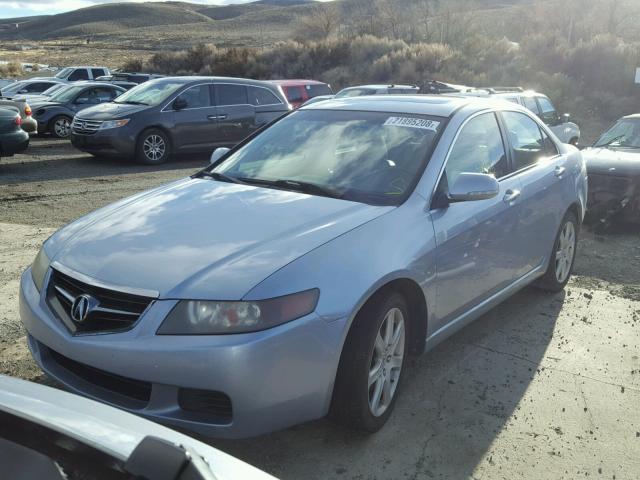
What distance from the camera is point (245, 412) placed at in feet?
9.04

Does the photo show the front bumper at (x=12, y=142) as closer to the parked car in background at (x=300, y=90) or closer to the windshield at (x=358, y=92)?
the windshield at (x=358, y=92)

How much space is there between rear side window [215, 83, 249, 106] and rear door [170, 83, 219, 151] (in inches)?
8.3

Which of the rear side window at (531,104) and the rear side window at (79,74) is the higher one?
the rear side window at (79,74)

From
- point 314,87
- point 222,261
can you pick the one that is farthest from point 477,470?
point 314,87

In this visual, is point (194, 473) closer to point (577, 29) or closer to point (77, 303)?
point (77, 303)

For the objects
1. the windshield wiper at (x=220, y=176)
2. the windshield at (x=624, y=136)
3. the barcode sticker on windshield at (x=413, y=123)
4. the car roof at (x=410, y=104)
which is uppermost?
the car roof at (x=410, y=104)

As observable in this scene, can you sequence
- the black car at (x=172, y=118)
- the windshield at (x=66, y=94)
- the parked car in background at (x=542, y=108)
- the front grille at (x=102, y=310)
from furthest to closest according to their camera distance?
the windshield at (x=66, y=94), the black car at (x=172, y=118), the parked car in background at (x=542, y=108), the front grille at (x=102, y=310)

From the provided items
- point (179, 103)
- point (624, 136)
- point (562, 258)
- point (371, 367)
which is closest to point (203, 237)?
point (371, 367)

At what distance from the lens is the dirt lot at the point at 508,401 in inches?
125

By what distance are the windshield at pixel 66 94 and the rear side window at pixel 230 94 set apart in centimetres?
529

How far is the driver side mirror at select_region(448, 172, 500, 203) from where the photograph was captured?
378 cm

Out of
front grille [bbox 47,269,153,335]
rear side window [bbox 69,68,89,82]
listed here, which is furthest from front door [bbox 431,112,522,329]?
rear side window [bbox 69,68,89,82]

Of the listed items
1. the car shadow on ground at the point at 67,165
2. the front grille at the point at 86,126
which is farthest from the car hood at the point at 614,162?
the front grille at the point at 86,126

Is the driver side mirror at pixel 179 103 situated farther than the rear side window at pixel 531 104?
Yes
